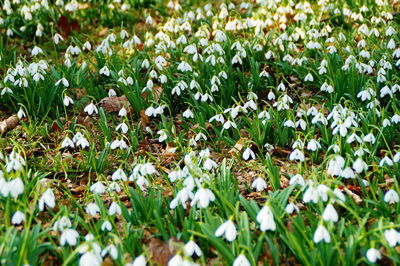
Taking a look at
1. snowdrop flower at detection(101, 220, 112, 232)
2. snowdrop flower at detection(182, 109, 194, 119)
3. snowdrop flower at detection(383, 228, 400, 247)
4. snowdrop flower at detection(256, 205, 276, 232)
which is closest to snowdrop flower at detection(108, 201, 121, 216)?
snowdrop flower at detection(101, 220, 112, 232)

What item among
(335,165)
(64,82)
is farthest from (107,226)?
(64,82)

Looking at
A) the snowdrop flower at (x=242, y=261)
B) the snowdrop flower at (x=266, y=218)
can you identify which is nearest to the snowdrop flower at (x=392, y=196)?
the snowdrop flower at (x=266, y=218)

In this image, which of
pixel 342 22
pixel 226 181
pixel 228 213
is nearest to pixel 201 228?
pixel 228 213

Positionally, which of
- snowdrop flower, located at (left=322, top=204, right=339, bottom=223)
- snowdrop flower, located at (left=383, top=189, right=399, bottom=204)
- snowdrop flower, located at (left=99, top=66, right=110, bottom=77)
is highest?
snowdrop flower, located at (left=99, top=66, right=110, bottom=77)

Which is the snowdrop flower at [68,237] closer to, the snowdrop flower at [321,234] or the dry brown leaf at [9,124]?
the snowdrop flower at [321,234]

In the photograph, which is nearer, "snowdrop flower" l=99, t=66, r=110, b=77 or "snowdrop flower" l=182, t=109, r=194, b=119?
"snowdrop flower" l=182, t=109, r=194, b=119

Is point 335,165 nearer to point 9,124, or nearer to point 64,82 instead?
point 64,82

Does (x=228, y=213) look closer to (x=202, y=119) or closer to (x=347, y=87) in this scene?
(x=202, y=119)

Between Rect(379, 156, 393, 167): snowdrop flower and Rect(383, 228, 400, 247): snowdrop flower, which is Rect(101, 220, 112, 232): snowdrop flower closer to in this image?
Rect(383, 228, 400, 247): snowdrop flower
